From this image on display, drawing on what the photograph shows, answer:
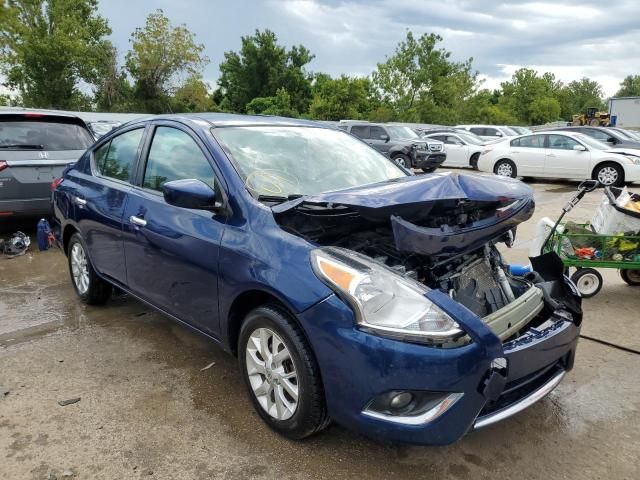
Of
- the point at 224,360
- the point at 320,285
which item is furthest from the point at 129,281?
the point at 320,285

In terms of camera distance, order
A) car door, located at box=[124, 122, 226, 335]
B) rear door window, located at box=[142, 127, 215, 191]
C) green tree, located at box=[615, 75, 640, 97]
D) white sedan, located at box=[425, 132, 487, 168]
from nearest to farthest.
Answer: car door, located at box=[124, 122, 226, 335] → rear door window, located at box=[142, 127, 215, 191] → white sedan, located at box=[425, 132, 487, 168] → green tree, located at box=[615, 75, 640, 97]

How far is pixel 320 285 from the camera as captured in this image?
2.31m

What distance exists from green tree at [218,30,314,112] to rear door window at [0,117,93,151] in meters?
42.6

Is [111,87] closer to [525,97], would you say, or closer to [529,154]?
[529,154]

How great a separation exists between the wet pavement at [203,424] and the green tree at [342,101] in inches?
1387

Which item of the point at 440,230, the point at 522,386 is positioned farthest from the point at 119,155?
the point at 522,386

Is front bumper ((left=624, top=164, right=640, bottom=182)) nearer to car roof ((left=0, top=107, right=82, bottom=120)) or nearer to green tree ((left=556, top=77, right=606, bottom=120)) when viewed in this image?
car roof ((left=0, top=107, right=82, bottom=120))

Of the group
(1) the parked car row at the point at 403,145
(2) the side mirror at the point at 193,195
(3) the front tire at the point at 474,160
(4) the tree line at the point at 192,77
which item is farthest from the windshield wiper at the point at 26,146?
(4) the tree line at the point at 192,77

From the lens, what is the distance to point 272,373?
8.56 feet

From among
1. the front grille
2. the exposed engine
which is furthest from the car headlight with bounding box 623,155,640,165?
the front grille

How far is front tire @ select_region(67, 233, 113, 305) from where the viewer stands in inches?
174

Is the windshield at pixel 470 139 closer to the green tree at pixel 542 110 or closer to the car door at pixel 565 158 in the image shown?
the car door at pixel 565 158

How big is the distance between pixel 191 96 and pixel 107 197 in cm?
4373

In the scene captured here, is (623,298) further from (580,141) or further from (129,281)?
(580,141)
